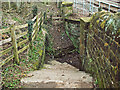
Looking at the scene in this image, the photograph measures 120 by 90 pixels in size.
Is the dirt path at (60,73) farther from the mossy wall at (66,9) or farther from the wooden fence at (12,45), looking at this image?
the mossy wall at (66,9)

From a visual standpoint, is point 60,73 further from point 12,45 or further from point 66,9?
point 66,9

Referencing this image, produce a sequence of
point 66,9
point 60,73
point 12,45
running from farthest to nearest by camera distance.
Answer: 1. point 66,9
2. point 60,73
3. point 12,45

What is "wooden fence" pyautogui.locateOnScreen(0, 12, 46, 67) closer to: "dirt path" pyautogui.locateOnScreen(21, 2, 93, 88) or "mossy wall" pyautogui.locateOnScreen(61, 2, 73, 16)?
"dirt path" pyautogui.locateOnScreen(21, 2, 93, 88)

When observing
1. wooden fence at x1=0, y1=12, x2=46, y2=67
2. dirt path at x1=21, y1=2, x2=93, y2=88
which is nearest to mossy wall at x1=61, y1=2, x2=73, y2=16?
dirt path at x1=21, y1=2, x2=93, y2=88

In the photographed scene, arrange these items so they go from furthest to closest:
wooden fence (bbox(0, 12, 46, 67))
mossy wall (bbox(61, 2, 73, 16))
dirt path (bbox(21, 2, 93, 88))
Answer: mossy wall (bbox(61, 2, 73, 16)), wooden fence (bbox(0, 12, 46, 67)), dirt path (bbox(21, 2, 93, 88))

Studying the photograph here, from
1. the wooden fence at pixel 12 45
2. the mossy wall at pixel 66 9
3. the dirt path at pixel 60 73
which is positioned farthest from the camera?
the mossy wall at pixel 66 9

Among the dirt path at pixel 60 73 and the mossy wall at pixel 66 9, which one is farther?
the mossy wall at pixel 66 9

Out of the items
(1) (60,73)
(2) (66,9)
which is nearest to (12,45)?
(1) (60,73)

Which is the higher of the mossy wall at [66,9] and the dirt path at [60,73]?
the mossy wall at [66,9]

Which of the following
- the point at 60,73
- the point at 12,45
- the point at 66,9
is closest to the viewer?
the point at 12,45

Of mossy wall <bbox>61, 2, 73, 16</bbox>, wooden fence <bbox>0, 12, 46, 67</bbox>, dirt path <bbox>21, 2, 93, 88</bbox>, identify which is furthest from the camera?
mossy wall <bbox>61, 2, 73, 16</bbox>

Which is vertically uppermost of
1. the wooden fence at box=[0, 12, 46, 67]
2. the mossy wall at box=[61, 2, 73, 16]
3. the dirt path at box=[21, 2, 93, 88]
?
the mossy wall at box=[61, 2, 73, 16]

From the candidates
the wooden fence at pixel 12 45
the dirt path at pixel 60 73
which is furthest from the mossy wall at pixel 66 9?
the wooden fence at pixel 12 45

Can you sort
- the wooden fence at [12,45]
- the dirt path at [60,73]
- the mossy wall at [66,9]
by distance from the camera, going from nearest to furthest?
the dirt path at [60,73]
the wooden fence at [12,45]
the mossy wall at [66,9]
